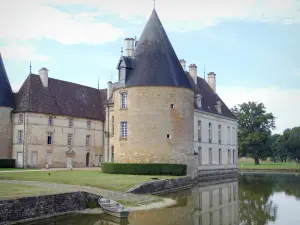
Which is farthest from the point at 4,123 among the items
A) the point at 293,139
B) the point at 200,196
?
the point at 293,139

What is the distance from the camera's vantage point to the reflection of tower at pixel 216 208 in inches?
585

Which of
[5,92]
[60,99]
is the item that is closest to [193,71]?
[60,99]

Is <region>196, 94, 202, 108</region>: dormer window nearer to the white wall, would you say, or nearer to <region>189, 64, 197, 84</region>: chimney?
the white wall

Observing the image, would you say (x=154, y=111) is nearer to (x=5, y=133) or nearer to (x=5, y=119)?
(x=5, y=119)

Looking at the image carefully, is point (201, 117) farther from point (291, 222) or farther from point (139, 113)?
point (291, 222)

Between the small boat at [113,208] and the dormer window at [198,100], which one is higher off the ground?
the dormer window at [198,100]

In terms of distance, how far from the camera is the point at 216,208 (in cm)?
1791

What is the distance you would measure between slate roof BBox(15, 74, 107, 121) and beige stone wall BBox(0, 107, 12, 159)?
40.0 inches

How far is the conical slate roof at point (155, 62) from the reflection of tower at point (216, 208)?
927cm

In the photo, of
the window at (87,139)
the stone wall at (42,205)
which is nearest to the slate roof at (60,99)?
the window at (87,139)

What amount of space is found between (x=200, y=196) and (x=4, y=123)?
21.6 metres

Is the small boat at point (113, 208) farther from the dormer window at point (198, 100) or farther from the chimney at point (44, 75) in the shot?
the chimney at point (44, 75)

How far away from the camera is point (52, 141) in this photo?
1512 inches

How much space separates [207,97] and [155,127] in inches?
574
